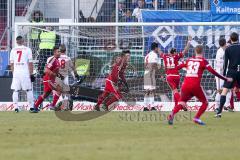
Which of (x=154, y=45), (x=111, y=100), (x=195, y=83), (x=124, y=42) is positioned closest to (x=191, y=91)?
(x=195, y=83)

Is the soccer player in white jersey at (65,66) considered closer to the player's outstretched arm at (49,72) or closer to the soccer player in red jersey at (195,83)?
the player's outstretched arm at (49,72)

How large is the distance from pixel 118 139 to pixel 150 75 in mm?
14045

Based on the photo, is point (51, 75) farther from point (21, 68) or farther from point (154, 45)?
point (154, 45)

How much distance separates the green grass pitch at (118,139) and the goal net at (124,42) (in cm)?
760

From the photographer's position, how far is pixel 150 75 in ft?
Answer: 98.7

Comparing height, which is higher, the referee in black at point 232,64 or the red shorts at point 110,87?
the referee in black at point 232,64

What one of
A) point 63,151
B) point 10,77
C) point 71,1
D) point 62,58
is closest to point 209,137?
point 63,151

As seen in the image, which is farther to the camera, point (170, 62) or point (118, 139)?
point (170, 62)

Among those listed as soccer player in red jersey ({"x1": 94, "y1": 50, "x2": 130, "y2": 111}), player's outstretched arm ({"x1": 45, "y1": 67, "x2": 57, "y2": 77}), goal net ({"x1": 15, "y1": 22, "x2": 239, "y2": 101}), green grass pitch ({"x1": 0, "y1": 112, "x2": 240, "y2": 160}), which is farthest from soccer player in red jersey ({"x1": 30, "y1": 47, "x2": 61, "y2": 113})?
green grass pitch ({"x1": 0, "y1": 112, "x2": 240, "y2": 160})

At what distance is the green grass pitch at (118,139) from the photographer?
43.7 feet

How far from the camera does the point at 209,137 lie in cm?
1656

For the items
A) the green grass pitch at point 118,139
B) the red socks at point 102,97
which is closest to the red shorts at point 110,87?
the red socks at point 102,97

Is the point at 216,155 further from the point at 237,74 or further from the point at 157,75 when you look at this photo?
the point at 157,75

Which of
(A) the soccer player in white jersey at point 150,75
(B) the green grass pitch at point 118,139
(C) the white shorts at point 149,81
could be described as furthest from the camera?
(C) the white shorts at point 149,81
